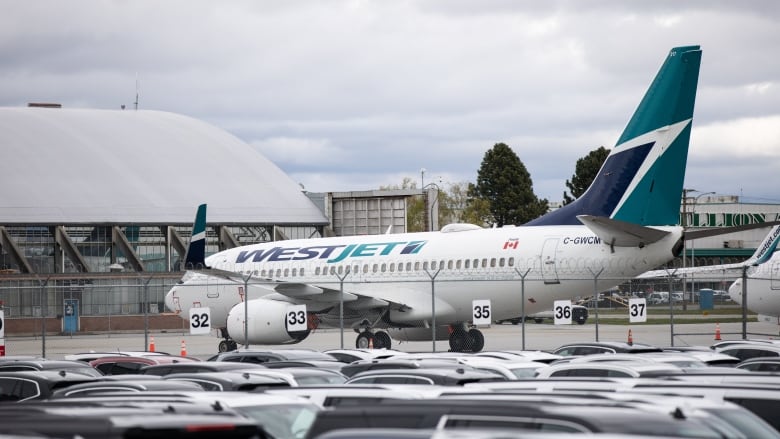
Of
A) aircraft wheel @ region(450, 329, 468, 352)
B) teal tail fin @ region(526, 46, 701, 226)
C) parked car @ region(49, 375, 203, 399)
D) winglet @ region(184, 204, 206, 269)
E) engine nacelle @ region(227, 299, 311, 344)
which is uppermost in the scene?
teal tail fin @ region(526, 46, 701, 226)

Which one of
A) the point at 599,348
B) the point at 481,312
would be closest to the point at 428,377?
the point at 599,348

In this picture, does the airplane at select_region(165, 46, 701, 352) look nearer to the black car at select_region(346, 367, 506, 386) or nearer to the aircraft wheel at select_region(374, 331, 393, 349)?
the aircraft wheel at select_region(374, 331, 393, 349)

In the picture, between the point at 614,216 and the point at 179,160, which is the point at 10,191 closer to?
the point at 179,160

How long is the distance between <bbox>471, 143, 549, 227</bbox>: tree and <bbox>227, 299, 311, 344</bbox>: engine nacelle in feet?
226

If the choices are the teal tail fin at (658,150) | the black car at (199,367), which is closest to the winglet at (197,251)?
the teal tail fin at (658,150)

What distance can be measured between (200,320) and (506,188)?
74.8 metres

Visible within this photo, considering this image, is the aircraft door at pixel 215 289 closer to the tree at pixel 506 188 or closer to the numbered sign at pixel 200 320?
the numbered sign at pixel 200 320

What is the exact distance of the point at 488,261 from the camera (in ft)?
105

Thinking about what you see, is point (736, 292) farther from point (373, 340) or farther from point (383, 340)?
point (373, 340)

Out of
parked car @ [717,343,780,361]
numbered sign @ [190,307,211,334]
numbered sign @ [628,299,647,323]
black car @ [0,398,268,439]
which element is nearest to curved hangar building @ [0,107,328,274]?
numbered sign @ [190,307,211,334]

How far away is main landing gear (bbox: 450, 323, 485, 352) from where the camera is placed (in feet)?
110

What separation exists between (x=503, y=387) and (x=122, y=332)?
41422 mm

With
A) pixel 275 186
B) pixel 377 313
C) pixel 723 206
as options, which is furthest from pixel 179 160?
pixel 723 206

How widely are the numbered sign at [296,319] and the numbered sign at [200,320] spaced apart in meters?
2.37
